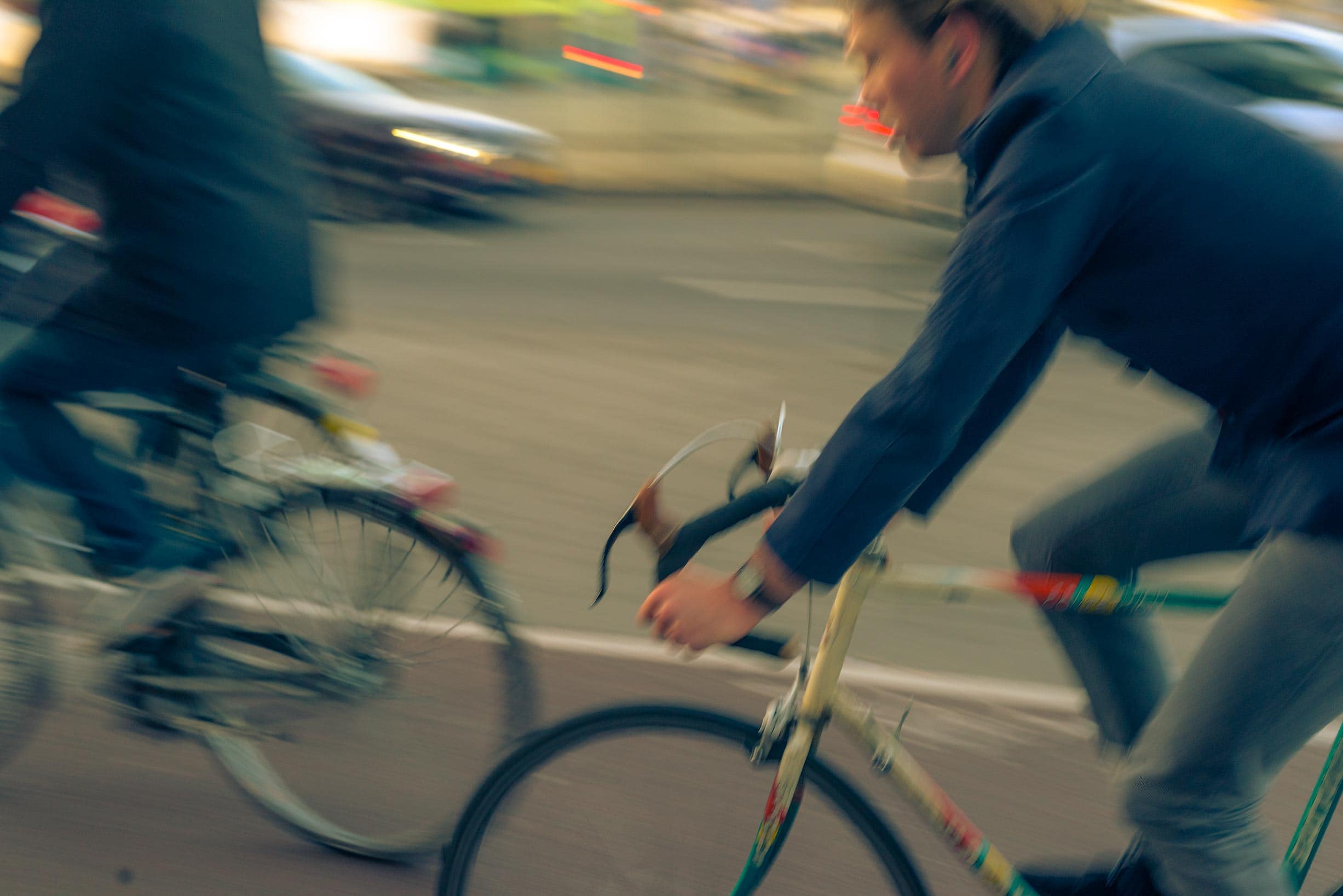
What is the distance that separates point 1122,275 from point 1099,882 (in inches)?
39.7

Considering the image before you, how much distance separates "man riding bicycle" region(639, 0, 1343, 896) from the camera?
1702mm

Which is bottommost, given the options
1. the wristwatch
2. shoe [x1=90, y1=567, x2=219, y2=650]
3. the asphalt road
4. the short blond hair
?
the asphalt road

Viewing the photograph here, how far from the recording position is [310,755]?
2.90m

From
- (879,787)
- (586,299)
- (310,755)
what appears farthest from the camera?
(586,299)

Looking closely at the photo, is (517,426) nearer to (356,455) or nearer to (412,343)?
(412,343)

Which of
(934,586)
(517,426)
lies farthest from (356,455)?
(517,426)

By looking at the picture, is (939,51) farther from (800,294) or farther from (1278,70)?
(1278,70)

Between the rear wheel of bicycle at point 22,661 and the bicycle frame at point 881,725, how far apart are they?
1.59m

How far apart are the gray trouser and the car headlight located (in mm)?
8853

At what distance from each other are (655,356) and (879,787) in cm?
394

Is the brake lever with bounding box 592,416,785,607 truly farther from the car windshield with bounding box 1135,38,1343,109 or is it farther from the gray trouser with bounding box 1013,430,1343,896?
the car windshield with bounding box 1135,38,1343,109

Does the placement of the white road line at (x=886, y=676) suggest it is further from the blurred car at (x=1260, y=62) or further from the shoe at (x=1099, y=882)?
the blurred car at (x=1260, y=62)

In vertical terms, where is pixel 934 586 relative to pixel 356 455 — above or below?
above

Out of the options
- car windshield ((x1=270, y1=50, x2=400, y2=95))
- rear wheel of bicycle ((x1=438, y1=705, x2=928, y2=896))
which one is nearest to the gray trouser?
rear wheel of bicycle ((x1=438, y1=705, x2=928, y2=896))
